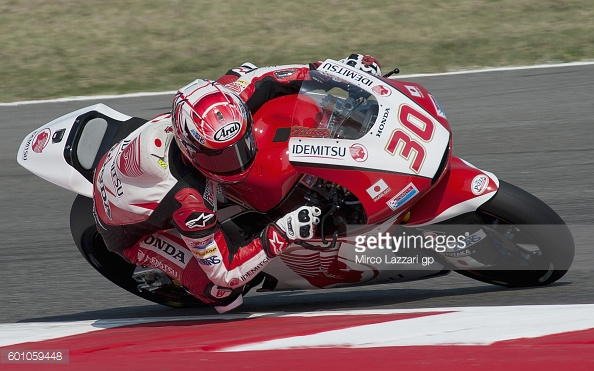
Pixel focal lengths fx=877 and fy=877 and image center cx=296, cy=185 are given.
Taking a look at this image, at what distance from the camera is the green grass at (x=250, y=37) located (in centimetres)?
911

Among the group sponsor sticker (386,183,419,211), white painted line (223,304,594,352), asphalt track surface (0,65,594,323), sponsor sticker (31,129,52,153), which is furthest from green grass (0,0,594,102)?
white painted line (223,304,594,352)

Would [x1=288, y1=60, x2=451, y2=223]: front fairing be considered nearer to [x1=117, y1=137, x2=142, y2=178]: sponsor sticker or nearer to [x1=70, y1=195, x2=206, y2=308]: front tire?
[x1=117, y1=137, x2=142, y2=178]: sponsor sticker

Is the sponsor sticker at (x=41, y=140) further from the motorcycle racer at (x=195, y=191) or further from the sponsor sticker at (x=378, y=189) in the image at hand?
the sponsor sticker at (x=378, y=189)

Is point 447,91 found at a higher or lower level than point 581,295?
lower

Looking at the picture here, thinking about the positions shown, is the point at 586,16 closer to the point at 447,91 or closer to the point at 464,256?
the point at 447,91

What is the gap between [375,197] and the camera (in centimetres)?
368

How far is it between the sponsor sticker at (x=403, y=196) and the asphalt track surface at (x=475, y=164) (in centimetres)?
71

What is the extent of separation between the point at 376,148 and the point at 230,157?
2.03ft

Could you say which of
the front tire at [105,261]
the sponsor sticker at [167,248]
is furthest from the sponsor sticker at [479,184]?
the front tire at [105,261]

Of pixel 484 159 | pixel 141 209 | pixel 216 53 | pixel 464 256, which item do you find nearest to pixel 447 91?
pixel 484 159

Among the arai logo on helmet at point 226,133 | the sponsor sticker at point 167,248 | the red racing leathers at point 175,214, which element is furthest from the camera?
the sponsor sticker at point 167,248

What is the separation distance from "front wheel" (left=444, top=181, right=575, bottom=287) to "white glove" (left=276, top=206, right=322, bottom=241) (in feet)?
2.42

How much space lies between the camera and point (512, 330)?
3002mm

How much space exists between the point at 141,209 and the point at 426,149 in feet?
4.14
